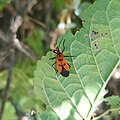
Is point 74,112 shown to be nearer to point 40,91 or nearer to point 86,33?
point 40,91

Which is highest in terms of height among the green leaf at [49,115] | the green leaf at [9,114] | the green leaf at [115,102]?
the green leaf at [9,114]

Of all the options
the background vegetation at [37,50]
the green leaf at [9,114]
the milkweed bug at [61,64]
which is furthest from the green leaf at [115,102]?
the green leaf at [9,114]

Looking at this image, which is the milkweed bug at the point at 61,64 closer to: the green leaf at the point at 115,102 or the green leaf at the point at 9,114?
the green leaf at the point at 115,102

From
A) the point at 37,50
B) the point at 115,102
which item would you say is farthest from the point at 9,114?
the point at 115,102

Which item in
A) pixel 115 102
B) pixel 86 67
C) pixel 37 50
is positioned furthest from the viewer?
pixel 37 50

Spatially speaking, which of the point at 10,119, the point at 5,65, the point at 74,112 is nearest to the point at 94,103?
the point at 74,112

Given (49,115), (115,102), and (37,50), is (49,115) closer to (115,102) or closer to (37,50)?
(115,102)

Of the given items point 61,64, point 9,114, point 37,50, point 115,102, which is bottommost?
point 115,102

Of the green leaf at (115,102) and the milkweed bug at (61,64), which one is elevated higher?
the milkweed bug at (61,64)
